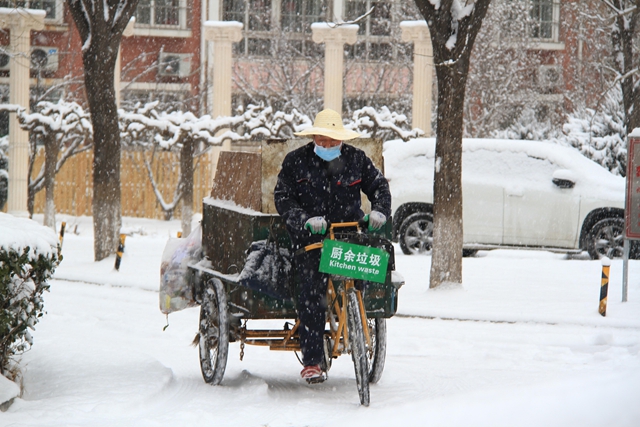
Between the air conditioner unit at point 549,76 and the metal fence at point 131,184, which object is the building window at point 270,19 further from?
the metal fence at point 131,184

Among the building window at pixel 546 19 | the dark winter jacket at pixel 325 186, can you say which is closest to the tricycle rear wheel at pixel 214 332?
the dark winter jacket at pixel 325 186

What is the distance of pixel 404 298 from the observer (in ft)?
41.5

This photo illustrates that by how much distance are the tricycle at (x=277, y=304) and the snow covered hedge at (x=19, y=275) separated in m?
1.25

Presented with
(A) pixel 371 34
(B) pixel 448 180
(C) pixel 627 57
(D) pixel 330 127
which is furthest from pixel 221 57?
(D) pixel 330 127

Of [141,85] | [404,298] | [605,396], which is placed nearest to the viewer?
[605,396]

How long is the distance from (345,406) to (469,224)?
991 centimetres

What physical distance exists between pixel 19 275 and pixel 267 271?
1.60m

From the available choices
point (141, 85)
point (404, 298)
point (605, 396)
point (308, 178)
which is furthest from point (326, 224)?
point (141, 85)

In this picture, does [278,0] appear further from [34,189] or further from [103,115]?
[103,115]

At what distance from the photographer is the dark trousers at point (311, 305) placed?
22.6ft

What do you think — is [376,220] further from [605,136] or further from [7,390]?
[605,136]

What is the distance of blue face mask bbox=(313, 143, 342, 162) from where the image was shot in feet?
23.2

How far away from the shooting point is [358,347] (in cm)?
662

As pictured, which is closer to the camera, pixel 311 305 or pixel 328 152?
pixel 311 305
